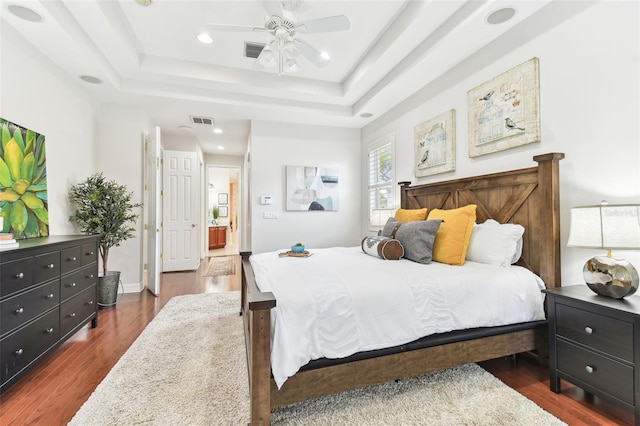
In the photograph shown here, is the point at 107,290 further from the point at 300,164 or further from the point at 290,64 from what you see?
the point at 290,64

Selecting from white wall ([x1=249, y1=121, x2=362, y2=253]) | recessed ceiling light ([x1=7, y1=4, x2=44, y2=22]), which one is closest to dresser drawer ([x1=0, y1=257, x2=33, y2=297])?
recessed ceiling light ([x1=7, y1=4, x2=44, y2=22])

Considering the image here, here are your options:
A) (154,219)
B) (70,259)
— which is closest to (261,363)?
(70,259)

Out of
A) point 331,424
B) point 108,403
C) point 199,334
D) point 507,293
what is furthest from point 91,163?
point 507,293

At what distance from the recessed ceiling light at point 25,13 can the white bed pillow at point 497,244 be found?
4030mm

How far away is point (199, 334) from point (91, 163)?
2.89m

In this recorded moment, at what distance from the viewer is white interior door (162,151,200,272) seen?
5.54 meters

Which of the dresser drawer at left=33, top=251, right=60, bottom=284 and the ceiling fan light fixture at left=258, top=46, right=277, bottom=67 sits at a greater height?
the ceiling fan light fixture at left=258, top=46, right=277, bottom=67

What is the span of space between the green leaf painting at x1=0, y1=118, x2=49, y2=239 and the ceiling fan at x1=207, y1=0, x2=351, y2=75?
6.31 feet

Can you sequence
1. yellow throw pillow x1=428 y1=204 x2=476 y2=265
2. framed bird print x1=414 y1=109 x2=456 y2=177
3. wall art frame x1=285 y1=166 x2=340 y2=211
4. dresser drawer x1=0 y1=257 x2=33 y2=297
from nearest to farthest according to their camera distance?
dresser drawer x1=0 y1=257 x2=33 y2=297 < yellow throw pillow x1=428 y1=204 x2=476 y2=265 < framed bird print x1=414 y1=109 x2=456 y2=177 < wall art frame x1=285 y1=166 x2=340 y2=211

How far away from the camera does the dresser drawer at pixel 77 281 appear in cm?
222

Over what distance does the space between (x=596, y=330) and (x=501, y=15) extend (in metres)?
2.40

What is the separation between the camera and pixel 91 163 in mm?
3705

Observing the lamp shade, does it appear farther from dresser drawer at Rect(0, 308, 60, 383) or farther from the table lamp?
dresser drawer at Rect(0, 308, 60, 383)

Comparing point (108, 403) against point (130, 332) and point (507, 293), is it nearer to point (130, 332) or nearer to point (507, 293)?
point (130, 332)
